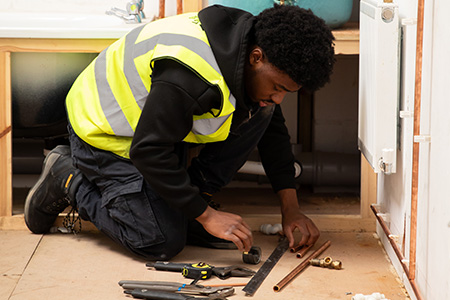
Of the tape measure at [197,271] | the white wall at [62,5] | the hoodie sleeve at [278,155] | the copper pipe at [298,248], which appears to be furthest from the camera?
the white wall at [62,5]

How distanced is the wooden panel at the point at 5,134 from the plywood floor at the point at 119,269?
0.09 m

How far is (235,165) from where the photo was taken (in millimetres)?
1825

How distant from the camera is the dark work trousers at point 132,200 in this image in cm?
165

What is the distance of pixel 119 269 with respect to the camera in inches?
62.9

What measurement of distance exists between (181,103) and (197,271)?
0.39 m

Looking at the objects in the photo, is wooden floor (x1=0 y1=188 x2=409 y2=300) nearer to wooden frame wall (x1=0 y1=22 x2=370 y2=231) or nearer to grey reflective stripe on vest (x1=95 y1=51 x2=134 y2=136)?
wooden frame wall (x1=0 y1=22 x2=370 y2=231)

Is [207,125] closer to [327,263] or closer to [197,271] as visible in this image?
[197,271]

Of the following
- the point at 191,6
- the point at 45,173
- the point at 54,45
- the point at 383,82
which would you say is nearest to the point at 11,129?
the point at 45,173

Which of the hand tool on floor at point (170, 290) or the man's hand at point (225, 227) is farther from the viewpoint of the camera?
the man's hand at point (225, 227)

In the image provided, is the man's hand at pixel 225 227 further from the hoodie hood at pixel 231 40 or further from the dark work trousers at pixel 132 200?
the hoodie hood at pixel 231 40

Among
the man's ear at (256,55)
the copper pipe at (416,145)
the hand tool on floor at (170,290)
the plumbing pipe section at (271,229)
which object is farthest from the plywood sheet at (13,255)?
the copper pipe at (416,145)

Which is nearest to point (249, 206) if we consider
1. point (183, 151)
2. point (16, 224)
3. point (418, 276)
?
point (183, 151)

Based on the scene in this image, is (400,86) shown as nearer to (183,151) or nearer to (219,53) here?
(219,53)

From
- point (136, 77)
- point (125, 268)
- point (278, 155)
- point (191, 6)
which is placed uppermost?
point (191, 6)
